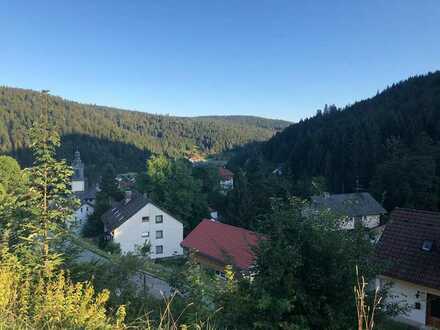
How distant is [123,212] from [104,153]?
338 feet

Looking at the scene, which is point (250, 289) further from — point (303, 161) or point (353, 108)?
point (353, 108)

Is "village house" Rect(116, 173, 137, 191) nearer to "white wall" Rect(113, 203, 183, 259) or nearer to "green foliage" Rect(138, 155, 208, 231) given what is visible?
"green foliage" Rect(138, 155, 208, 231)

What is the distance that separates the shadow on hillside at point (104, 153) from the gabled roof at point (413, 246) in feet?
340

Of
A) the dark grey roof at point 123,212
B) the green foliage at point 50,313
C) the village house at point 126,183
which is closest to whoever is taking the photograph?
the green foliage at point 50,313

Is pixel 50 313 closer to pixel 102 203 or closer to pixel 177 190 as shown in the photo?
pixel 177 190

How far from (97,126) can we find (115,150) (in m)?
21.2

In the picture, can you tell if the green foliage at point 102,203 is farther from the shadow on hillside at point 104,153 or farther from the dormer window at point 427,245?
the shadow on hillside at point 104,153

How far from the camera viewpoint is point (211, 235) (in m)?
26.2

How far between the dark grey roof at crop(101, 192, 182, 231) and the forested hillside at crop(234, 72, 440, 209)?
21.2m

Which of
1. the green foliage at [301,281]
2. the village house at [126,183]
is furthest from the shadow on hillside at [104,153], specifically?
the green foliage at [301,281]

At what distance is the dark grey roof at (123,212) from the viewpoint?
3216 cm

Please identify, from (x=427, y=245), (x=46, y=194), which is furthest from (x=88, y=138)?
(x=46, y=194)

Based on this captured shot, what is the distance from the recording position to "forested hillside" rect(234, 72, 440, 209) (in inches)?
1544

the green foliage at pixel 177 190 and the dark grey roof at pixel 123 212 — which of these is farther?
the green foliage at pixel 177 190
